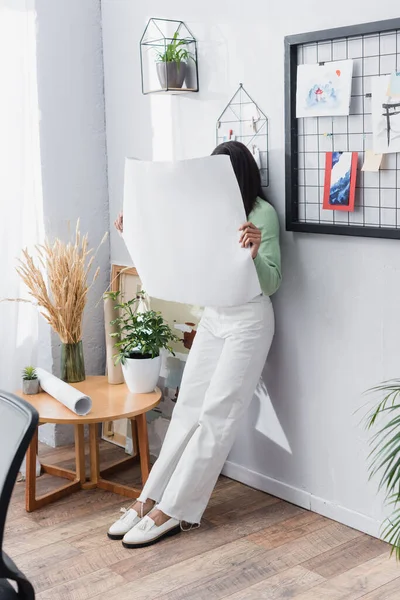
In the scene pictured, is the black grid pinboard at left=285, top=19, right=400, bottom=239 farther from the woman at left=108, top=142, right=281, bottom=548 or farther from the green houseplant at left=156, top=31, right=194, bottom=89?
the green houseplant at left=156, top=31, right=194, bottom=89

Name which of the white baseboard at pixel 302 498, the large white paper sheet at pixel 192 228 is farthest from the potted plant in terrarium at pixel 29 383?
the white baseboard at pixel 302 498

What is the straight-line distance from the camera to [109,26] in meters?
3.62

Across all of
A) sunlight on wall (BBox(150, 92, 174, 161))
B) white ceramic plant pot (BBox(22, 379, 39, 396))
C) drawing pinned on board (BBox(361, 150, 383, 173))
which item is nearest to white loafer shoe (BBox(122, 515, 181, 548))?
white ceramic plant pot (BBox(22, 379, 39, 396))

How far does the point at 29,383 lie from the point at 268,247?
3.65 ft

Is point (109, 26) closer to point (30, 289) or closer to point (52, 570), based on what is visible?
point (30, 289)

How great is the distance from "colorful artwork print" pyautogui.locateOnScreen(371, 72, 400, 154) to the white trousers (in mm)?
691

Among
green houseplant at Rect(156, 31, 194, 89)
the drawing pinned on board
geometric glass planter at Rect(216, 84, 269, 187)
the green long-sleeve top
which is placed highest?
green houseplant at Rect(156, 31, 194, 89)

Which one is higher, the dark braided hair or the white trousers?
the dark braided hair

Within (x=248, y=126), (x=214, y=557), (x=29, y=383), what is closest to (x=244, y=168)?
(x=248, y=126)

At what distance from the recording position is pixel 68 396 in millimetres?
2988

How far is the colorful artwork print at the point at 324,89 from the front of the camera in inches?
101

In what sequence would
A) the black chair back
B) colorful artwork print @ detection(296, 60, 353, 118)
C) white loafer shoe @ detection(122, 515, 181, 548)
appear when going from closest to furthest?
1. the black chair back
2. colorful artwork print @ detection(296, 60, 353, 118)
3. white loafer shoe @ detection(122, 515, 181, 548)

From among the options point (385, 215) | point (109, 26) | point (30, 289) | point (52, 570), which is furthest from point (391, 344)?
point (109, 26)

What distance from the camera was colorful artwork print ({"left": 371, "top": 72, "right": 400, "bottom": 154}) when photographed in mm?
2436
